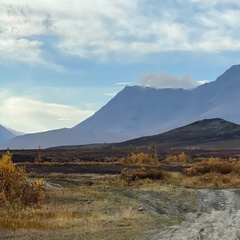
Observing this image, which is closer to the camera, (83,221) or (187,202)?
(83,221)

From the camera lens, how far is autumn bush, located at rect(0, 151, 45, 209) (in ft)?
86.0

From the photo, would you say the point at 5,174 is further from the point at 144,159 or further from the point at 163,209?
the point at 144,159

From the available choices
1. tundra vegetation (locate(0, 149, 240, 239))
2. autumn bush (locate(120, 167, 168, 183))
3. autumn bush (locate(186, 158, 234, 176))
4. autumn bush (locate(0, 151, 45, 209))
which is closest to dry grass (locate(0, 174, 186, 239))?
tundra vegetation (locate(0, 149, 240, 239))

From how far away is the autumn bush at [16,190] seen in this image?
26216mm

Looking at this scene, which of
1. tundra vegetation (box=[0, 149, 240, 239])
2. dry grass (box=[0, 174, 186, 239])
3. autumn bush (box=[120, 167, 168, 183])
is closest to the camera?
dry grass (box=[0, 174, 186, 239])

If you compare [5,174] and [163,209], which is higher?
[5,174]

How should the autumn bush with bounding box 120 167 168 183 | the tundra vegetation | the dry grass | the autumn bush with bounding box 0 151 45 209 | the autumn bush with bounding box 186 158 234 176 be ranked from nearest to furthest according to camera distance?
the dry grass, the tundra vegetation, the autumn bush with bounding box 0 151 45 209, the autumn bush with bounding box 120 167 168 183, the autumn bush with bounding box 186 158 234 176

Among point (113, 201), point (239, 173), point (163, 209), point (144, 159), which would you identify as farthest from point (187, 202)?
point (144, 159)

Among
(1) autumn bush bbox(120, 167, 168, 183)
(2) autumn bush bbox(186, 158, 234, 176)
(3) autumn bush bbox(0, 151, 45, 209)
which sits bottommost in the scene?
(2) autumn bush bbox(186, 158, 234, 176)

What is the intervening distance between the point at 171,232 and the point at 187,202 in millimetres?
15572

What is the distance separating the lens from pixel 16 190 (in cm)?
2791

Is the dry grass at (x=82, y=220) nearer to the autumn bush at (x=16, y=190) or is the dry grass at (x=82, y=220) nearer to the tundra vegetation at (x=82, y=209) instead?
the tundra vegetation at (x=82, y=209)

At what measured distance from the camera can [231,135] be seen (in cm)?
19725

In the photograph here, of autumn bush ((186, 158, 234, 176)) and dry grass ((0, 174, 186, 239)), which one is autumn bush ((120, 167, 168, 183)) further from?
dry grass ((0, 174, 186, 239))
